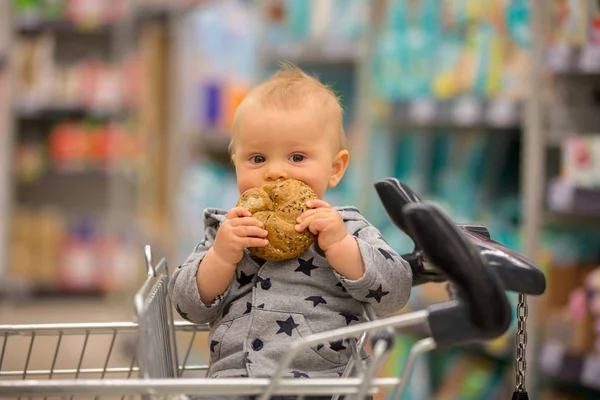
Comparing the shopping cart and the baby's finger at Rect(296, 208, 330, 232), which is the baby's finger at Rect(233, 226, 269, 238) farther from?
the shopping cart

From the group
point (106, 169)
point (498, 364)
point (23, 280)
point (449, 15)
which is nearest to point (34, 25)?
point (106, 169)

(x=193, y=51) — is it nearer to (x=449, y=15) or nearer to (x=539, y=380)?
(x=449, y=15)

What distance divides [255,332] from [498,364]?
2.07 m

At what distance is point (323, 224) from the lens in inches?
51.4

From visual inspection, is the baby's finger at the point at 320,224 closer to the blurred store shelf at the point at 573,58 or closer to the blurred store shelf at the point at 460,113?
the blurred store shelf at the point at 573,58

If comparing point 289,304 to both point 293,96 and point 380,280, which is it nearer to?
point 380,280

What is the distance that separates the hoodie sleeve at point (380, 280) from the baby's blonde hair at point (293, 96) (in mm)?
197

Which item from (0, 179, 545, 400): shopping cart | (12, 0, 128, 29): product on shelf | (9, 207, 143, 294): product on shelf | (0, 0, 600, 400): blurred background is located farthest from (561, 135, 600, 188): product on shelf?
(12, 0, 128, 29): product on shelf

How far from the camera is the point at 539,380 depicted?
289cm

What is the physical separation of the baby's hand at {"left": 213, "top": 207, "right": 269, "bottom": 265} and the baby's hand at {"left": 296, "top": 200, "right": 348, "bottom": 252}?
5cm

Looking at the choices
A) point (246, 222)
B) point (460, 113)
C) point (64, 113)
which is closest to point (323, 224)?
point (246, 222)

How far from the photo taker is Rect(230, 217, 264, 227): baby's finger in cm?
132

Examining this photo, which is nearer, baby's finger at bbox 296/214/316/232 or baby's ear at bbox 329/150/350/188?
baby's finger at bbox 296/214/316/232

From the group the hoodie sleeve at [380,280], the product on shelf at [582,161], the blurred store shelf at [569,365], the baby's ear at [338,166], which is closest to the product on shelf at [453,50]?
the product on shelf at [582,161]
